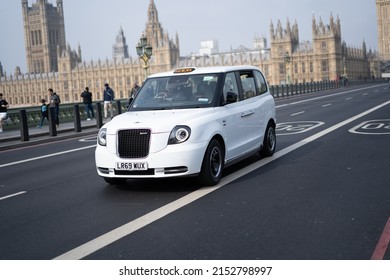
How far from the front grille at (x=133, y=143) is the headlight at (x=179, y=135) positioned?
1.03 feet

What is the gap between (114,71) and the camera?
463 feet

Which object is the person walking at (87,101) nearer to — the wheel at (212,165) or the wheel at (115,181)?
the wheel at (115,181)

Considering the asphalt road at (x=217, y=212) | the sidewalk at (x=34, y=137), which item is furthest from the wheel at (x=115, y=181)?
the sidewalk at (x=34, y=137)

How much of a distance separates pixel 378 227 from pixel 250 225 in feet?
3.96

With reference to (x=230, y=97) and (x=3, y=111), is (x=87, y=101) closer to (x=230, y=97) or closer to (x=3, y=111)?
(x=3, y=111)

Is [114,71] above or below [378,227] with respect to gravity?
above

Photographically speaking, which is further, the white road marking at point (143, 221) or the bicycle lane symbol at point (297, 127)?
the bicycle lane symbol at point (297, 127)

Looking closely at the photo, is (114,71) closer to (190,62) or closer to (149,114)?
(190,62)

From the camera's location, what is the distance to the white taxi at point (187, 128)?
7.10m

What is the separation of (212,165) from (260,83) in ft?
Answer: 9.43

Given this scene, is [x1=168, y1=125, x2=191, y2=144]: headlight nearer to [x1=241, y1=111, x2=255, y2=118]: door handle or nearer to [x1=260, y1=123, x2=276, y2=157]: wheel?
[x1=241, y1=111, x2=255, y2=118]: door handle

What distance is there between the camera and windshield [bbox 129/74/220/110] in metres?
8.13

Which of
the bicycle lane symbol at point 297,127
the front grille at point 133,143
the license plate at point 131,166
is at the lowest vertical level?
the bicycle lane symbol at point 297,127

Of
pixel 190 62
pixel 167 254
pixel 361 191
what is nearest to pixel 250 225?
pixel 167 254
